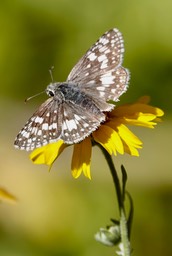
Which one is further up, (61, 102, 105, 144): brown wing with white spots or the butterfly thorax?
the butterfly thorax

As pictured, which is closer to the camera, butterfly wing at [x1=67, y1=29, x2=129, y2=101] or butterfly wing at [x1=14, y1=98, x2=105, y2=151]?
butterfly wing at [x1=14, y1=98, x2=105, y2=151]

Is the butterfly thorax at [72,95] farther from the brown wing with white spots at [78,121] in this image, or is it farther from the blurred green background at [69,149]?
the blurred green background at [69,149]

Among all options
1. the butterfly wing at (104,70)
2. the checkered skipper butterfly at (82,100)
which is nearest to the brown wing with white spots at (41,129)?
the checkered skipper butterfly at (82,100)

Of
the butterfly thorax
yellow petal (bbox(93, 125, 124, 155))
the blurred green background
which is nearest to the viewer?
yellow petal (bbox(93, 125, 124, 155))

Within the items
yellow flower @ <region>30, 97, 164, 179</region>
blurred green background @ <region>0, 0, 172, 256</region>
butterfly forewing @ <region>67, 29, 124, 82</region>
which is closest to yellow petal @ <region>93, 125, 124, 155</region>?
yellow flower @ <region>30, 97, 164, 179</region>

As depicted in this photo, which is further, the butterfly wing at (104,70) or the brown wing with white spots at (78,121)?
the butterfly wing at (104,70)

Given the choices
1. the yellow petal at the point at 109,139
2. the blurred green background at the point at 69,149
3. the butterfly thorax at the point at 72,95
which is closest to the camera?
the yellow petal at the point at 109,139

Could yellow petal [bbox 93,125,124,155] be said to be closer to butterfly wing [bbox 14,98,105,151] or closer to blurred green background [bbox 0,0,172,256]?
butterfly wing [bbox 14,98,105,151]

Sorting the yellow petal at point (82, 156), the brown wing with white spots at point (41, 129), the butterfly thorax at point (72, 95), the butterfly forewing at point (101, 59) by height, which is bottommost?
the yellow petal at point (82, 156)
